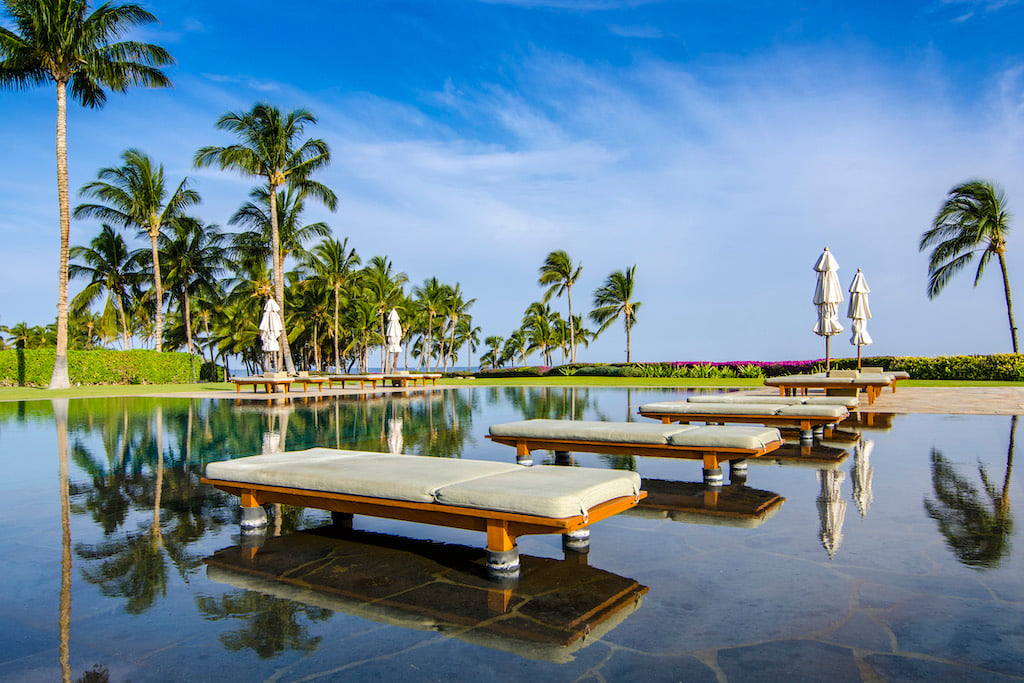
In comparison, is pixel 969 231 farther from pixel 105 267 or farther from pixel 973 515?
pixel 105 267

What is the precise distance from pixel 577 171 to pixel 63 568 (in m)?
27.7

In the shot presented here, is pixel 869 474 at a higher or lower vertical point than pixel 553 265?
lower

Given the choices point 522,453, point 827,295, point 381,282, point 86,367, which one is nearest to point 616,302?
point 381,282

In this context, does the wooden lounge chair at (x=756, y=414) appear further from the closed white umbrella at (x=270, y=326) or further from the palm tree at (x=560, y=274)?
the palm tree at (x=560, y=274)

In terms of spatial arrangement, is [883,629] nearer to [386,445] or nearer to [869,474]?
[869,474]

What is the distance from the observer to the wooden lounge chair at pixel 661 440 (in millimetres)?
5742

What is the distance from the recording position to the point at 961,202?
29.0 m

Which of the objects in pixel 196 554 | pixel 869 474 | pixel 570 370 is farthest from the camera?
pixel 570 370

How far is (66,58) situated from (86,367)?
1237 cm

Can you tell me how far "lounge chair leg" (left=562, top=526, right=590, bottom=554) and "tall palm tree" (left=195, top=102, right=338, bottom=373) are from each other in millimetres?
25821

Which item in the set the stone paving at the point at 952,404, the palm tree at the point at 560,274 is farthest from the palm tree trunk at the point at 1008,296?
the palm tree at the point at 560,274

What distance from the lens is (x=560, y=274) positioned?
46.3m

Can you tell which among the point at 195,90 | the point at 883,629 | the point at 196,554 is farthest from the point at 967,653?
the point at 195,90

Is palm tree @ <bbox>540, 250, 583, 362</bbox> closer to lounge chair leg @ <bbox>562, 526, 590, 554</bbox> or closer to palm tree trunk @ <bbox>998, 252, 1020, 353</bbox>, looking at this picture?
palm tree trunk @ <bbox>998, 252, 1020, 353</bbox>
